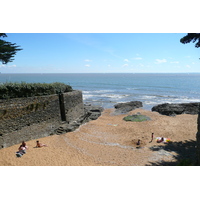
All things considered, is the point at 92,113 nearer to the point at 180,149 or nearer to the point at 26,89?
the point at 26,89

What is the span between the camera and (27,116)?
1186cm

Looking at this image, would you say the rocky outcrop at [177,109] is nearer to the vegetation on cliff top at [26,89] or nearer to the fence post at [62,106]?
the fence post at [62,106]

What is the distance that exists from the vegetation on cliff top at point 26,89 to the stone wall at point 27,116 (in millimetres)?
558

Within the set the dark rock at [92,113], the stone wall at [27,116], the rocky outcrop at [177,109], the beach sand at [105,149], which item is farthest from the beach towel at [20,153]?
the rocky outcrop at [177,109]

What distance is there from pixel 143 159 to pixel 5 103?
910 centimetres


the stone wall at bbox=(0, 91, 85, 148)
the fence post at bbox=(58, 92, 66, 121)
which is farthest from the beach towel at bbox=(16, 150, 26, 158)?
the fence post at bbox=(58, 92, 66, 121)

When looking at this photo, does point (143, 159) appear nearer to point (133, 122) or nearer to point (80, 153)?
point (80, 153)

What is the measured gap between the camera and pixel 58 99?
570 inches

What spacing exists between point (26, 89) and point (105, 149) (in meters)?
7.18

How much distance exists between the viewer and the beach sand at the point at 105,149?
29.9 ft

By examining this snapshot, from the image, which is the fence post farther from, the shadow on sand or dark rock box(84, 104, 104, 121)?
the shadow on sand

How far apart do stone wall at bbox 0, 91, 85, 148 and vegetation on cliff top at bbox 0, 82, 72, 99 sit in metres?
0.56

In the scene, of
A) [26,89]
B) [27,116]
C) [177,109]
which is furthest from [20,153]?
[177,109]

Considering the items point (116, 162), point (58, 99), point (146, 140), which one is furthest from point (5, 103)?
point (146, 140)
